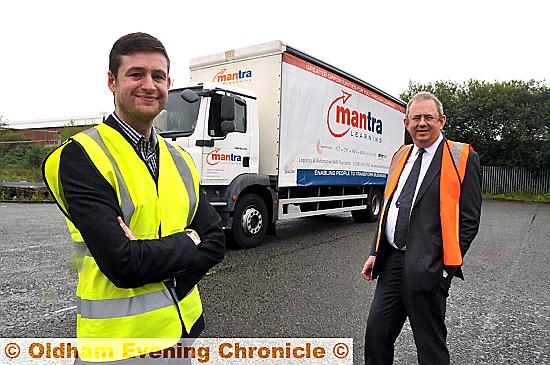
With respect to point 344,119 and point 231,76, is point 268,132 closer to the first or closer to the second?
point 231,76

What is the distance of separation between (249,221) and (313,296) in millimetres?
2570

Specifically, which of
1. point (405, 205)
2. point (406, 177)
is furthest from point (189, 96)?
point (405, 205)

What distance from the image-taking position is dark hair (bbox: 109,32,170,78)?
1.50 meters

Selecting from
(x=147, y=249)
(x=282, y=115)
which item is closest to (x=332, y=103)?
(x=282, y=115)

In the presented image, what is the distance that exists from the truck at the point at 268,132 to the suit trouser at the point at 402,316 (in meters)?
4.19

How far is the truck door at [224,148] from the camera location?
21.3ft

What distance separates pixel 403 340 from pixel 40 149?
78.7ft

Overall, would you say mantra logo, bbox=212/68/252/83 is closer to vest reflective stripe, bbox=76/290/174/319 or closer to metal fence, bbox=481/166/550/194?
vest reflective stripe, bbox=76/290/174/319

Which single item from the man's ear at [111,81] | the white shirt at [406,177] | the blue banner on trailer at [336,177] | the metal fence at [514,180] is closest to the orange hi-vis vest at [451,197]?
the white shirt at [406,177]

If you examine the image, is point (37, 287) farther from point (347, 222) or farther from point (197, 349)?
point (347, 222)

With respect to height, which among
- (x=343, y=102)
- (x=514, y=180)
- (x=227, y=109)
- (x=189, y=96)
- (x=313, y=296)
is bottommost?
(x=313, y=296)

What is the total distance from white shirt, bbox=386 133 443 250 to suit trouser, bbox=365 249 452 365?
150 mm

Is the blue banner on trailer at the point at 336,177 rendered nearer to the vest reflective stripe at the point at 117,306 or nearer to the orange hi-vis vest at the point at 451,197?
the orange hi-vis vest at the point at 451,197

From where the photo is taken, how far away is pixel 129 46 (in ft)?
4.93
